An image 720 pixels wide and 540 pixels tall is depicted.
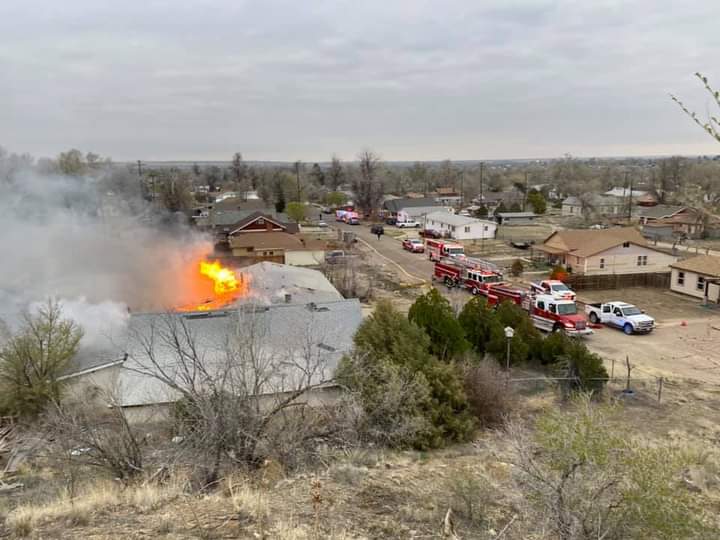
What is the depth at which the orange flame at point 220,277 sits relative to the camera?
2925cm

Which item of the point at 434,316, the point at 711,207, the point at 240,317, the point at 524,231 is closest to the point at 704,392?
the point at 434,316

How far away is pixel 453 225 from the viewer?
59.4 m

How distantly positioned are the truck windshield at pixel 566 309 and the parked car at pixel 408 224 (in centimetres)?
4438

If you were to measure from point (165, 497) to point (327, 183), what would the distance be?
136202mm

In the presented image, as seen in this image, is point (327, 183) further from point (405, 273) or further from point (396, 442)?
point (396, 442)

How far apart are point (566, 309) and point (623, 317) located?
3097 mm

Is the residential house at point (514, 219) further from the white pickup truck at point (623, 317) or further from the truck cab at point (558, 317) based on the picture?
the truck cab at point (558, 317)

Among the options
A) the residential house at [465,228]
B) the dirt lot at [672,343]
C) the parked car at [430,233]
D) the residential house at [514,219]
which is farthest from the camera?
the residential house at [514,219]

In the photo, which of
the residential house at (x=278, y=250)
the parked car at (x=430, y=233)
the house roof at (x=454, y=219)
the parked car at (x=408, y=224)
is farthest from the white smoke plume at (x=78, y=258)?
the parked car at (x=408, y=224)

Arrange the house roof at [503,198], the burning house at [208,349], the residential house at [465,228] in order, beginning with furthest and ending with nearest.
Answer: the house roof at [503,198]
the residential house at [465,228]
the burning house at [208,349]

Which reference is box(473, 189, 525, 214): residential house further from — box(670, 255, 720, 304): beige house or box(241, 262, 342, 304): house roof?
box(241, 262, 342, 304): house roof

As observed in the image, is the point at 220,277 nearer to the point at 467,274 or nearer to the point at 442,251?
the point at 467,274

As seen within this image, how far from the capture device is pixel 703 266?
3303cm

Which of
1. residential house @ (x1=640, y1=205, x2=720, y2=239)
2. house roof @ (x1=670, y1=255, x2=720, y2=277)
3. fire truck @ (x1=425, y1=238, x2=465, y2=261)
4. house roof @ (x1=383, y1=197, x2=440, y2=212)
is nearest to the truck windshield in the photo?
house roof @ (x1=670, y1=255, x2=720, y2=277)
